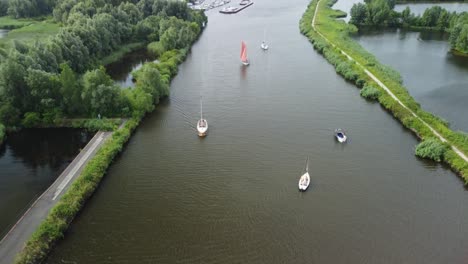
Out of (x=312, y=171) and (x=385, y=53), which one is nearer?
(x=312, y=171)

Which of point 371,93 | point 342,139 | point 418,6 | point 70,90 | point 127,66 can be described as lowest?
point 342,139

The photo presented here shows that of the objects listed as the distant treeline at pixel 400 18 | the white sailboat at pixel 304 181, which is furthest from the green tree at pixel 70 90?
the distant treeline at pixel 400 18

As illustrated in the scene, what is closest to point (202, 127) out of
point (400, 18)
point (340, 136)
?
point (340, 136)

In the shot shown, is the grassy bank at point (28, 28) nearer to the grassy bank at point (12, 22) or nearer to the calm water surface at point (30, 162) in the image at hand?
the grassy bank at point (12, 22)

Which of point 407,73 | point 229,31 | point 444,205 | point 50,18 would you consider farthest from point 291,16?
point 444,205

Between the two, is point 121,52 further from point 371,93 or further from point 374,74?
point 371,93

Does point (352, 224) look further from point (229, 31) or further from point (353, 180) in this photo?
point (229, 31)
